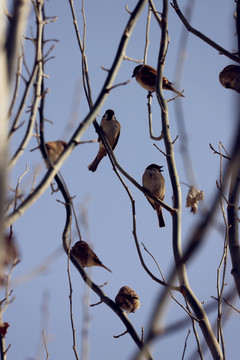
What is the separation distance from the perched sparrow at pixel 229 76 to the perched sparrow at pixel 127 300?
2.05 meters

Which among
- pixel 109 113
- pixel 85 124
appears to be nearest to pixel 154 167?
pixel 109 113

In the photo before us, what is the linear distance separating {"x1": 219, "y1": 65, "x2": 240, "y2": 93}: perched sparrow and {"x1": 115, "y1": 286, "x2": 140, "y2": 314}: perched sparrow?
2.05 metres

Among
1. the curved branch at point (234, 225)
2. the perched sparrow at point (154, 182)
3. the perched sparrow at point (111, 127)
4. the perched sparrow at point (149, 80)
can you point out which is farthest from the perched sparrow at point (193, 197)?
the perched sparrow at point (111, 127)

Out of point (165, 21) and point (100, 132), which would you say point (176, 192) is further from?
point (165, 21)

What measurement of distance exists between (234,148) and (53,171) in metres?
1.01

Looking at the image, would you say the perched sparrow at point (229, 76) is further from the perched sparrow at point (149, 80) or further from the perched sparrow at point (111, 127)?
the perched sparrow at point (111, 127)

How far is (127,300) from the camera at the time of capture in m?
4.05

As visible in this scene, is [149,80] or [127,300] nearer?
[127,300]

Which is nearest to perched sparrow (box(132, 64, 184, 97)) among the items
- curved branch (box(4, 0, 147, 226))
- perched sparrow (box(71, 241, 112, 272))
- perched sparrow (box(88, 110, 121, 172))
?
perched sparrow (box(88, 110, 121, 172))

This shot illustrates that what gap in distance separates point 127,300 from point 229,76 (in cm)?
220

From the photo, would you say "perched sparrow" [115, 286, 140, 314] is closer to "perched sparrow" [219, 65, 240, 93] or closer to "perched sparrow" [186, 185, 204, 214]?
"perched sparrow" [186, 185, 204, 214]

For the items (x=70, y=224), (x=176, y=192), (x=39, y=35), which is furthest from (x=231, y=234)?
(x=39, y=35)

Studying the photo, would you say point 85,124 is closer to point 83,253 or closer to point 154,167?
point 83,253

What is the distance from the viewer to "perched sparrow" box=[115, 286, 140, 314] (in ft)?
13.3
